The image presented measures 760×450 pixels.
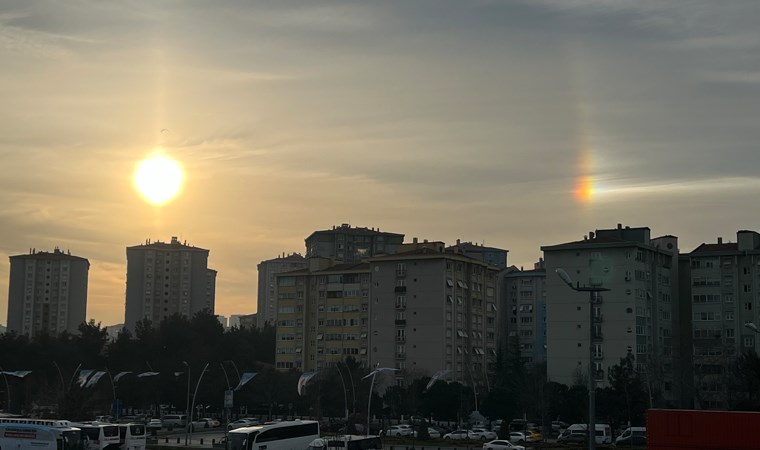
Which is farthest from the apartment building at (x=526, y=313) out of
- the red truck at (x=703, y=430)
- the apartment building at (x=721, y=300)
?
the red truck at (x=703, y=430)

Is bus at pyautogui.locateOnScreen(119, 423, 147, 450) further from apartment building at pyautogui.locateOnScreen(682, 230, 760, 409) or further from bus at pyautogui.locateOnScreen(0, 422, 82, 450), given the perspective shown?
apartment building at pyautogui.locateOnScreen(682, 230, 760, 409)

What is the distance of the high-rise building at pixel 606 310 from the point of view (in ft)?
337

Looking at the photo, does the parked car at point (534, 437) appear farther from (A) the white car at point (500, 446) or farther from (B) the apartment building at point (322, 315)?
(B) the apartment building at point (322, 315)

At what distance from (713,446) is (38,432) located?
3478cm

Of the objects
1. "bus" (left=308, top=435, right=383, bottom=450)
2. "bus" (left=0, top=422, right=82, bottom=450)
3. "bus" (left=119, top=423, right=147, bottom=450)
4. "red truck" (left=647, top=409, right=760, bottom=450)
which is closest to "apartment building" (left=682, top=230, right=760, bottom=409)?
"bus" (left=308, top=435, right=383, bottom=450)

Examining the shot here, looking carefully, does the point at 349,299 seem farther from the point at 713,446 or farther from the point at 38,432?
the point at 713,446

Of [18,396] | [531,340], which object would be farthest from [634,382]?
[18,396]

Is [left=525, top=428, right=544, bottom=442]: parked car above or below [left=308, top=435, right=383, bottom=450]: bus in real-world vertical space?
below

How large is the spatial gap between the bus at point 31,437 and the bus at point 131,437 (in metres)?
5.11

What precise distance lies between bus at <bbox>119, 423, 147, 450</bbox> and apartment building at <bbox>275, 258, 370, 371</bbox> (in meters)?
62.1

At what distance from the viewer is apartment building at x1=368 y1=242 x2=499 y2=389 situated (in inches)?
4552

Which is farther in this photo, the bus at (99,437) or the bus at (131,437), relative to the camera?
the bus at (131,437)

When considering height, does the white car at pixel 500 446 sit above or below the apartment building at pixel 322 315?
below

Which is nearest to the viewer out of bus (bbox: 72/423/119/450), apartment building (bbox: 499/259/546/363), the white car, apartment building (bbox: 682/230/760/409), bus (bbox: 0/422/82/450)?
bus (bbox: 0/422/82/450)
